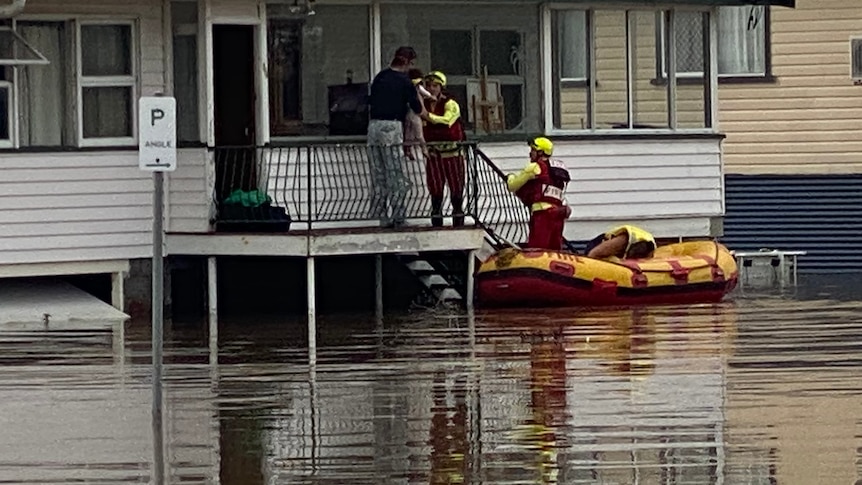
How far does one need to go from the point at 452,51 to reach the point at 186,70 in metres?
3.07

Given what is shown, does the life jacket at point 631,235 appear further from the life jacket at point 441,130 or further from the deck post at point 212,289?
the deck post at point 212,289

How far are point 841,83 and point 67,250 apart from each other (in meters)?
13.1

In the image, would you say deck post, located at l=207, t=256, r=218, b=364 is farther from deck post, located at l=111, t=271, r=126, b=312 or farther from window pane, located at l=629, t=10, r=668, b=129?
window pane, located at l=629, t=10, r=668, b=129

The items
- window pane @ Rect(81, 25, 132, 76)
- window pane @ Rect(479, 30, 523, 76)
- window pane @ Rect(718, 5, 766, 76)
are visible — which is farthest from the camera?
window pane @ Rect(718, 5, 766, 76)

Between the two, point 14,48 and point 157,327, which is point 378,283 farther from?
point 157,327

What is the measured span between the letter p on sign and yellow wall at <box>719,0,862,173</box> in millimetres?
20175

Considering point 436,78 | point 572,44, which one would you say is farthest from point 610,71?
point 436,78

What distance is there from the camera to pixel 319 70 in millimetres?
24297

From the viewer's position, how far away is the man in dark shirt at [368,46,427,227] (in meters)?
23.5

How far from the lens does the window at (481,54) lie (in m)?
24.9

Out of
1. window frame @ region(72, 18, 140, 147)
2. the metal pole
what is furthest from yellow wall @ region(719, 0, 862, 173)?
the metal pole

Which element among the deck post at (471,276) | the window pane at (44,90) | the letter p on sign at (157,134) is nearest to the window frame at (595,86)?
the deck post at (471,276)

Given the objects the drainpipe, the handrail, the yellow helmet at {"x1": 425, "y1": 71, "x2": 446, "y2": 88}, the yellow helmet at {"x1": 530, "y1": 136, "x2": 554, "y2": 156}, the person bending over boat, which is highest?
the drainpipe

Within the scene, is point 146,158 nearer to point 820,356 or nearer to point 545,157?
point 820,356
